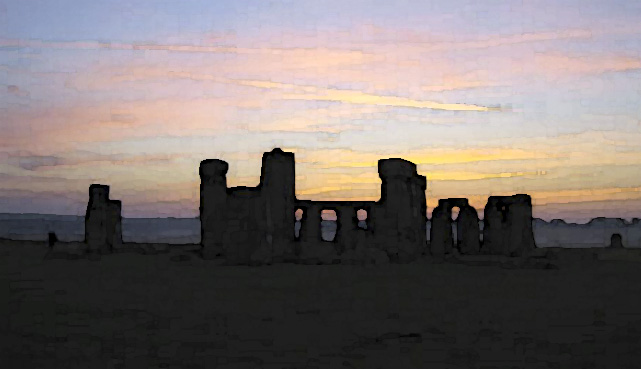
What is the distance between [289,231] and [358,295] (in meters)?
8.14

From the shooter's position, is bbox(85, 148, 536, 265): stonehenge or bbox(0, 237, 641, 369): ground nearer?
bbox(0, 237, 641, 369): ground

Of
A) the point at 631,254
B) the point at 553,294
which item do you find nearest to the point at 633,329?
the point at 553,294

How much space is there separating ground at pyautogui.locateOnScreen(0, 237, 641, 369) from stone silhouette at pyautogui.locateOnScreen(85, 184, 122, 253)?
774 cm

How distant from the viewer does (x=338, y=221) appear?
2405cm

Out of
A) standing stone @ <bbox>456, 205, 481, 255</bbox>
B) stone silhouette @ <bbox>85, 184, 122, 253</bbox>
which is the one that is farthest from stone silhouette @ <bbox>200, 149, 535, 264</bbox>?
stone silhouette @ <bbox>85, 184, 122, 253</bbox>

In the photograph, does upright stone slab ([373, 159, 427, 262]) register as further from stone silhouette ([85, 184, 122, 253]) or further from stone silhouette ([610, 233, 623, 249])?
stone silhouette ([610, 233, 623, 249])

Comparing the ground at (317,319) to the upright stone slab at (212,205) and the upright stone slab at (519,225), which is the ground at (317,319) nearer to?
the upright stone slab at (212,205)

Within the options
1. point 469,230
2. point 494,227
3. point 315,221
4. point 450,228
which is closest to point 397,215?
point 315,221

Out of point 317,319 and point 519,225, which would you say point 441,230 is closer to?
point 519,225

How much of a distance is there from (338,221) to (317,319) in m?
12.7

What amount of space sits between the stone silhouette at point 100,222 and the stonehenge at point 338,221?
18.7ft

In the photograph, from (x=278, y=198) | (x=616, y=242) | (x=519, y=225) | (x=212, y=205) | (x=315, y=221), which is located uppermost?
(x=278, y=198)

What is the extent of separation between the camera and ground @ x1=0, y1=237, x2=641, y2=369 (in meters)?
8.73

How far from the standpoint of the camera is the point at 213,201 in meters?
22.4
